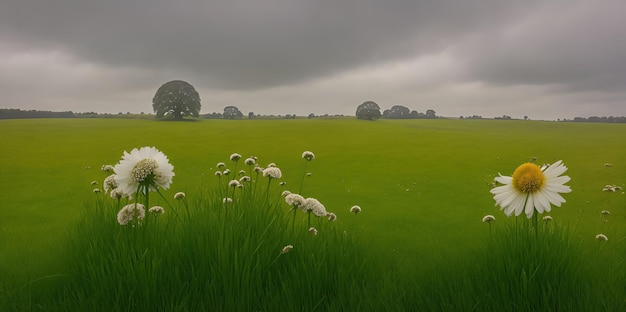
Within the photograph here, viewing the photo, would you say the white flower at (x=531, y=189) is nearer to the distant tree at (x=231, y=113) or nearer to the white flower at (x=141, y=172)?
the white flower at (x=141, y=172)

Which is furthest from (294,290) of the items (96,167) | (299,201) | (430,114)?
(430,114)

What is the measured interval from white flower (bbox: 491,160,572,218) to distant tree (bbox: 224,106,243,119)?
11973 centimetres

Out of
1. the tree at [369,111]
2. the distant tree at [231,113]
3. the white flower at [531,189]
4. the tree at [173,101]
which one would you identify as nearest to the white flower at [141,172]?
the white flower at [531,189]

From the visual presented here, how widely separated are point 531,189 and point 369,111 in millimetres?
100471

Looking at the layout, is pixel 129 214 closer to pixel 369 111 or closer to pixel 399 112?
pixel 369 111

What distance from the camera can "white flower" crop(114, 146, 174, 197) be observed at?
9.36ft

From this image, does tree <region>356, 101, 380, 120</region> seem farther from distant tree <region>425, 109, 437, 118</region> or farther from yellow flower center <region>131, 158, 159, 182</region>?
yellow flower center <region>131, 158, 159, 182</region>

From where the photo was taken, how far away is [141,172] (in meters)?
2.83

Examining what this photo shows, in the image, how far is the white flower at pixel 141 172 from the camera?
112 inches

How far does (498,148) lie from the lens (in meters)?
37.1

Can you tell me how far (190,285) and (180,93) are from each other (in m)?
82.8

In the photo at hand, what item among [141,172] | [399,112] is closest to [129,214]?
[141,172]

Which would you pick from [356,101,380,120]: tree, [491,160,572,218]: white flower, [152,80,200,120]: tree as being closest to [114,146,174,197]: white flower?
[491,160,572,218]: white flower

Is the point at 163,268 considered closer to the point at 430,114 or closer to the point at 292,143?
the point at 292,143
